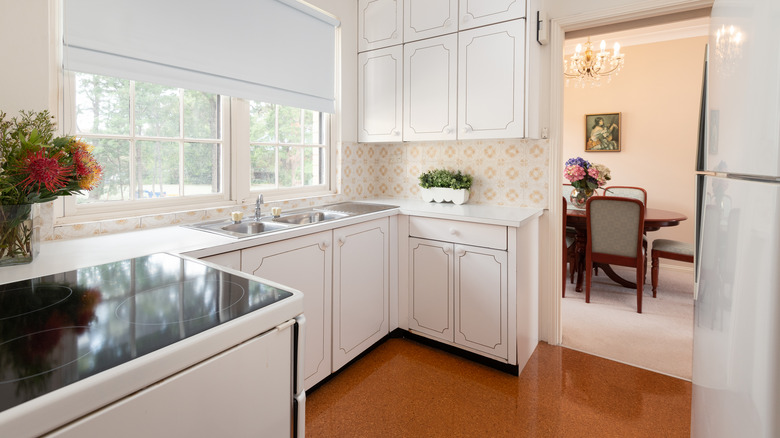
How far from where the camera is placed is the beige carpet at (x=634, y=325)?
2473 mm

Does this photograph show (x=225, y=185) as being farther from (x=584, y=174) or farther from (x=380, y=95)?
(x=584, y=174)

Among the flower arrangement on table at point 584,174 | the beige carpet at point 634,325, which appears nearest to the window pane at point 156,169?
the beige carpet at point 634,325

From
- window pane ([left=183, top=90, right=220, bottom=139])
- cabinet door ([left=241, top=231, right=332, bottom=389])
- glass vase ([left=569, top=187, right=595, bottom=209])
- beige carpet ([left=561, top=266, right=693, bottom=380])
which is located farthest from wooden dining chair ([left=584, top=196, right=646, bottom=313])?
window pane ([left=183, top=90, right=220, bottom=139])

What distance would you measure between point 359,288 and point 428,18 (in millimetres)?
1836

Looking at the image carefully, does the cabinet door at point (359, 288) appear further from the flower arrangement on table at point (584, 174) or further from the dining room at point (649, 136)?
the flower arrangement on table at point (584, 174)

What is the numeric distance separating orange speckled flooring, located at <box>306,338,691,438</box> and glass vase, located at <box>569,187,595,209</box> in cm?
190

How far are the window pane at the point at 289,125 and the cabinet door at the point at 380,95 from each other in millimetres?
524

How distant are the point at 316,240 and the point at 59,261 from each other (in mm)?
1000

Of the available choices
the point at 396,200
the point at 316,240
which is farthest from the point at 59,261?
the point at 396,200

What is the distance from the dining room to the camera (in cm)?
349

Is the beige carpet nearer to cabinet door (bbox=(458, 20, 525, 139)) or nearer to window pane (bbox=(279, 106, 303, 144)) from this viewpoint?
cabinet door (bbox=(458, 20, 525, 139))

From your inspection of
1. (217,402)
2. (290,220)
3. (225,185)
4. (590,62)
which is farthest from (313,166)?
(590,62)

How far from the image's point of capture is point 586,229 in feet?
11.9

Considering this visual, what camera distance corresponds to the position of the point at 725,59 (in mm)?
653
